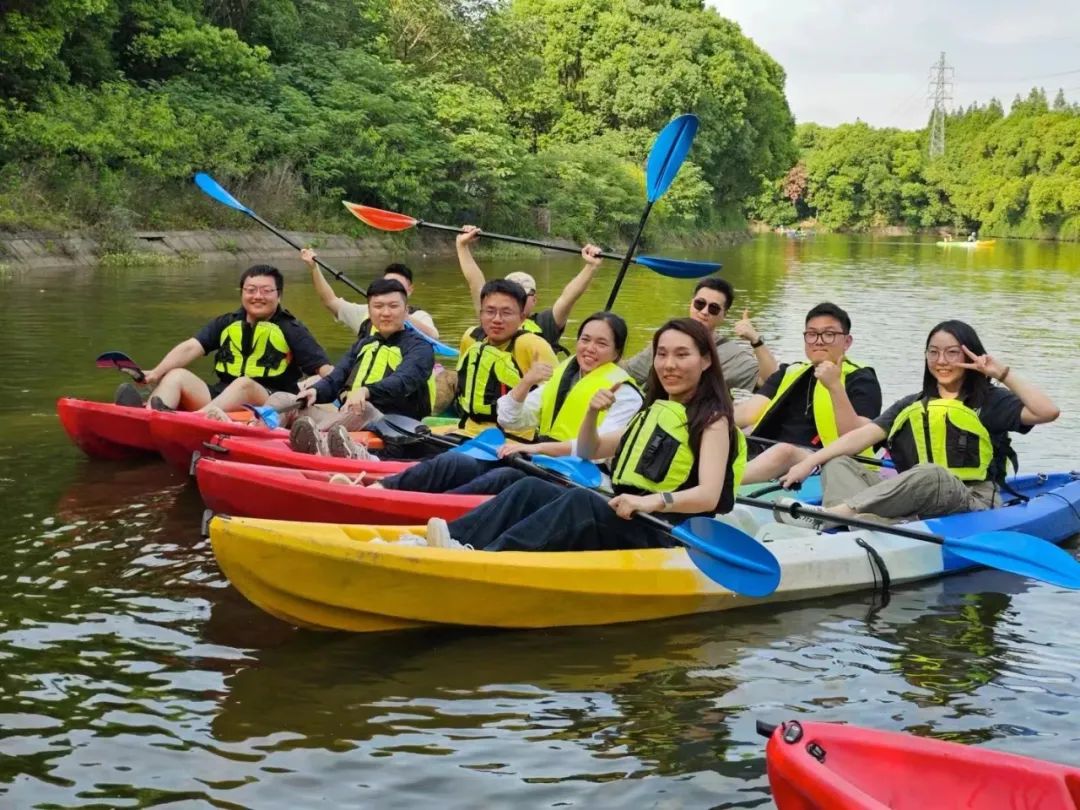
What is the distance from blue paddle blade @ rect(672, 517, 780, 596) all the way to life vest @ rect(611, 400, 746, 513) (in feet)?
0.34

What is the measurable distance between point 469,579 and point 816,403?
233cm

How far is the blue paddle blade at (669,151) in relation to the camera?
748cm

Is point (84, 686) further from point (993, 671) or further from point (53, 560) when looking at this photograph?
point (993, 671)

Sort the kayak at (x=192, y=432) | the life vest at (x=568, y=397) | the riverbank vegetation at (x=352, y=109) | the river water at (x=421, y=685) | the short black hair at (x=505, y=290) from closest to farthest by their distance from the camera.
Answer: the river water at (x=421, y=685) < the life vest at (x=568, y=397) < the short black hair at (x=505, y=290) < the kayak at (x=192, y=432) < the riverbank vegetation at (x=352, y=109)

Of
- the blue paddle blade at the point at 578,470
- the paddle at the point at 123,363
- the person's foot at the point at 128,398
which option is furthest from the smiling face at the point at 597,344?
the paddle at the point at 123,363

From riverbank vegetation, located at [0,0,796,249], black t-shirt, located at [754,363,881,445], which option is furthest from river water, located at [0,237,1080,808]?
riverbank vegetation, located at [0,0,796,249]

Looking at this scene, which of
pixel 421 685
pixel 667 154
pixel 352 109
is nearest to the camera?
pixel 421 685

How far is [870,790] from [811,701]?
144cm

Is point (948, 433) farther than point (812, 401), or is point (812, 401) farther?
point (812, 401)

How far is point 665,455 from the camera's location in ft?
14.0

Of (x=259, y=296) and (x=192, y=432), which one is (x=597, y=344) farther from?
(x=259, y=296)

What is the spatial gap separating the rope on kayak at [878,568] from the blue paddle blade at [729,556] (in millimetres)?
765

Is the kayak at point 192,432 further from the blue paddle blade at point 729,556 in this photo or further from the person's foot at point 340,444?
the blue paddle blade at point 729,556

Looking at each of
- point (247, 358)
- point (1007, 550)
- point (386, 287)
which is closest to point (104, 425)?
point (247, 358)
